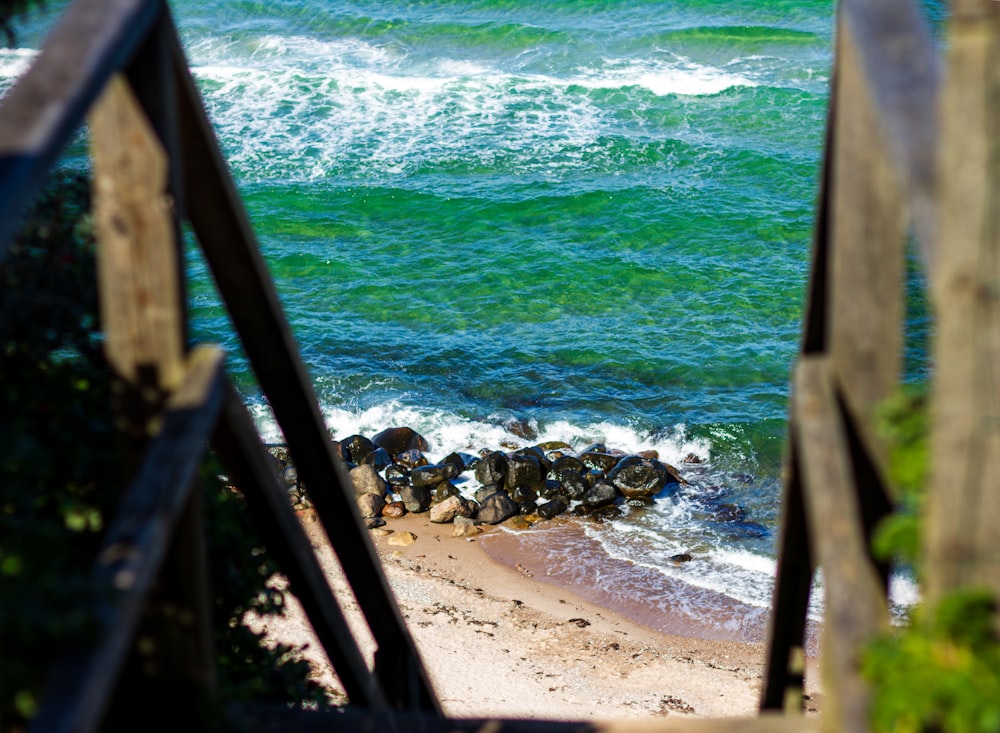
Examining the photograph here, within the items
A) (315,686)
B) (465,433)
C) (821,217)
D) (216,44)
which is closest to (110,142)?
(821,217)

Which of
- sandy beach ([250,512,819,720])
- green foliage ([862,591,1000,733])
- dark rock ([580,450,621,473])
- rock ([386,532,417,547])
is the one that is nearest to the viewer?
green foliage ([862,591,1000,733])

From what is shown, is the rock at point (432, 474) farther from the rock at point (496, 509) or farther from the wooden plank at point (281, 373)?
the wooden plank at point (281, 373)

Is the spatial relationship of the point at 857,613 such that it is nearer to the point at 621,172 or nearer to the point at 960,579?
the point at 960,579

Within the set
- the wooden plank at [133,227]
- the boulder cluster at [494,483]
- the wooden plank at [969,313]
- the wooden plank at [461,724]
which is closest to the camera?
the wooden plank at [969,313]

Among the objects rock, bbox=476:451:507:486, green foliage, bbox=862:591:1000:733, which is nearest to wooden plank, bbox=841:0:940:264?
green foliage, bbox=862:591:1000:733

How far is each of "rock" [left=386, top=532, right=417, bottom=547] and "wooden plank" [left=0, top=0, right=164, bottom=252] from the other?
1062 cm

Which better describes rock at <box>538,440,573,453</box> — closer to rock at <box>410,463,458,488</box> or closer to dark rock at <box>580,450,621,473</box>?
dark rock at <box>580,450,621,473</box>

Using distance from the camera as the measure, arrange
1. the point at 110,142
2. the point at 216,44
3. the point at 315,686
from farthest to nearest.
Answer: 1. the point at 216,44
2. the point at 315,686
3. the point at 110,142

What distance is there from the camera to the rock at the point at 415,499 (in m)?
13.5

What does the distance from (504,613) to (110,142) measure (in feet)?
30.7

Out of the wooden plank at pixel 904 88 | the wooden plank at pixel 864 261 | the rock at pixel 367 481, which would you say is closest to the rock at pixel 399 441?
the rock at pixel 367 481

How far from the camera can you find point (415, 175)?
86.3ft

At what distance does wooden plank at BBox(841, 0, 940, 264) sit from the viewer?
6.16 feet

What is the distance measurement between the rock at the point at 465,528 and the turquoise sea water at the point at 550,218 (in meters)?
1.47
